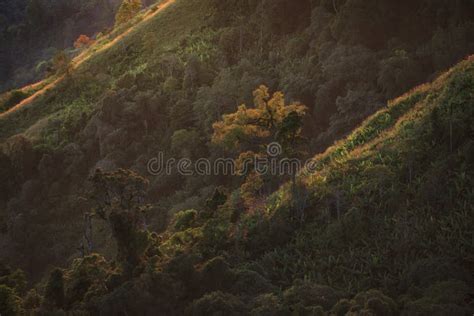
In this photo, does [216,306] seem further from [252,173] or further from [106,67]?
[106,67]

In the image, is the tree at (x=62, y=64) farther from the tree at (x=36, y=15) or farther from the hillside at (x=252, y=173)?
the tree at (x=36, y=15)

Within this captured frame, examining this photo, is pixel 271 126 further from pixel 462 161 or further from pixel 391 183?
pixel 462 161

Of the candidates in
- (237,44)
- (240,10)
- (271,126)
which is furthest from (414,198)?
(240,10)

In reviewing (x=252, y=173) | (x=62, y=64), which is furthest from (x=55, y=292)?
(x=62, y=64)

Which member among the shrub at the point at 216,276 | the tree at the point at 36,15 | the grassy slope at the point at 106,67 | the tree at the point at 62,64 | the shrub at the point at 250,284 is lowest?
the shrub at the point at 250,284

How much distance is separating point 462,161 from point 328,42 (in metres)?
26.4

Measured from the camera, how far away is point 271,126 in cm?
3522

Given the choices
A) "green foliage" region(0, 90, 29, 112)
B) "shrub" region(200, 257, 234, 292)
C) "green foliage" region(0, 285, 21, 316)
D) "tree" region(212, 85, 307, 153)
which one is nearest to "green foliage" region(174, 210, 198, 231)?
"tree" region(212, 85, 307, 153)

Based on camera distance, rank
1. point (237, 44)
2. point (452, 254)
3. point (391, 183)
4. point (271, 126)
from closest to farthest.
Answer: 1. point (452, 254)
2. point (391, 183)
3. point (271, 126)
4. point (237, 44)

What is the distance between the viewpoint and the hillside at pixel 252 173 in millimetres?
23594

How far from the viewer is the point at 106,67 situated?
74.0 m

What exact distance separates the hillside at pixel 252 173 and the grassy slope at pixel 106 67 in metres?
0.31
